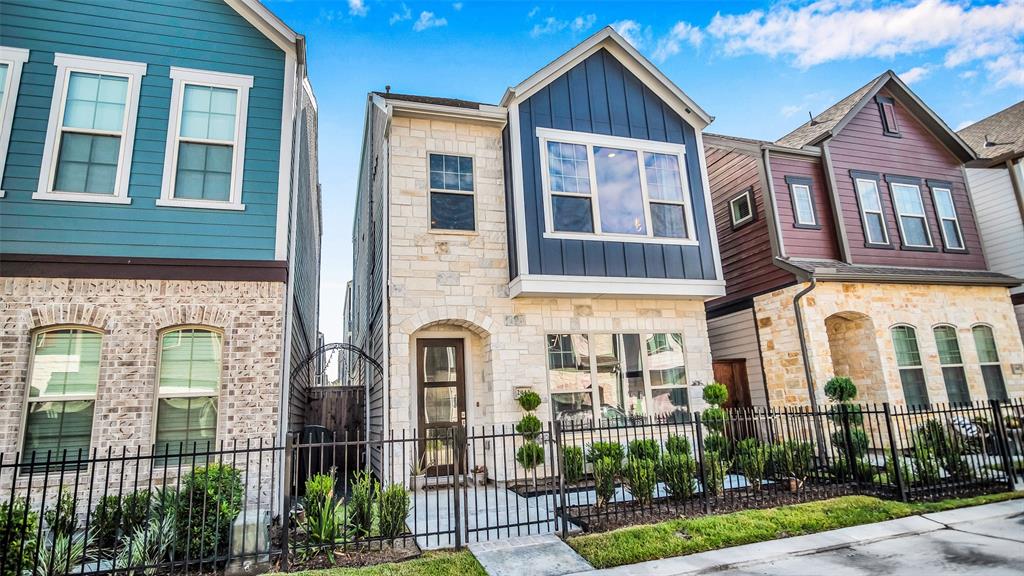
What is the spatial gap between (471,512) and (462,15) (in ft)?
38.4

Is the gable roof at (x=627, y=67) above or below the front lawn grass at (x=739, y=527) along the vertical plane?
above

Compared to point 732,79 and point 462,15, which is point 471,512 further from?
point 732,79

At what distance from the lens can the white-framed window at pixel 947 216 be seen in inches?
539

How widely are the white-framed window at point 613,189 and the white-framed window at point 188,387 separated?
Answer: 5.81 meters

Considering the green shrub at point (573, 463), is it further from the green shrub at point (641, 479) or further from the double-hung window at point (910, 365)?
the double-hung window at point (910, 365)

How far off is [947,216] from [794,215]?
17.3ft

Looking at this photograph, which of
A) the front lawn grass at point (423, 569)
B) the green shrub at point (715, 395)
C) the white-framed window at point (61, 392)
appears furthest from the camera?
the green shrub at point (715, 395)

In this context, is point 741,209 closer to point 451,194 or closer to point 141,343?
point 451,194

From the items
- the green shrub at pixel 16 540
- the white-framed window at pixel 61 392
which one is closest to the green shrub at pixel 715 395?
the green shrub at pixel 16 540

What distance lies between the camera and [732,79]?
46.9 ft

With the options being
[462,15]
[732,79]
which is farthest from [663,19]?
[462,15]

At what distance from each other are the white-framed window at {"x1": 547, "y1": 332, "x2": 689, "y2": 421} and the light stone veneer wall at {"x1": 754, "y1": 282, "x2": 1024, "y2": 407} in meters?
2.69

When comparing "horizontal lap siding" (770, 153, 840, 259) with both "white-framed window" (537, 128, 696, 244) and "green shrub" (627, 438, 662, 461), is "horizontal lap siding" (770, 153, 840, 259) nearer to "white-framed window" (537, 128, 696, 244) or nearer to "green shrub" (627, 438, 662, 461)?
"white-framed window" (537, 128, 696, 244)

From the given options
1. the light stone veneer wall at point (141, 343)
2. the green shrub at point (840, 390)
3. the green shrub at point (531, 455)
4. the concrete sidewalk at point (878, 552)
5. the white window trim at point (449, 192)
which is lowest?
the concrete sidewalk at point (878, 552)
